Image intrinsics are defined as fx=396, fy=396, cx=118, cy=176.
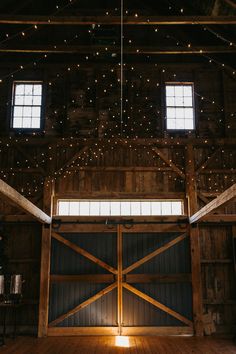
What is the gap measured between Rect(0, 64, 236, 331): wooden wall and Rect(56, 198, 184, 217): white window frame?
18cm

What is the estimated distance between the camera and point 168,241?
8.82m

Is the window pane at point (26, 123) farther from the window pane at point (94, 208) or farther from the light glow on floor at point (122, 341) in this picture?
the light glow on floor at point (122, 341)

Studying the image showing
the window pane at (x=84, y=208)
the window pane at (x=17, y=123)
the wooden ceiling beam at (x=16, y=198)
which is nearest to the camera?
the wooden ceiling beam at (x=16, y=198)

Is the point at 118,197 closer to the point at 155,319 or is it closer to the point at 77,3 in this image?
the point at 155,319

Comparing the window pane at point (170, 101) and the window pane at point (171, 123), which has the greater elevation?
the window pane at point (170, 101)

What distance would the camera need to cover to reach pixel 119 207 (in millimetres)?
9070

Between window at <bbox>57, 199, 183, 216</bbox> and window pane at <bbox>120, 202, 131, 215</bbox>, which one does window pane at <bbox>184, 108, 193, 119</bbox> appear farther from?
window pane at <bbox>120, 202, 131, 215</bbox>

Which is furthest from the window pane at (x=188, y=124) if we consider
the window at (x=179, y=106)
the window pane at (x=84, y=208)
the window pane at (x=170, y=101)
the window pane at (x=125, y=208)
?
the window pane at (x=84, y=208)

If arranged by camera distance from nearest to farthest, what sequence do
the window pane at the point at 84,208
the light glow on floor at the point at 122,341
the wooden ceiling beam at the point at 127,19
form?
the wooden ceiling beam at the point at 127,19, the light glow on floor at the point at 122,341, the window pane at the point at 84,208

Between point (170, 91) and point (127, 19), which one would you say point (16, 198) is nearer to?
point (127, 19)

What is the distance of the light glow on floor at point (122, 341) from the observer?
7.17 m

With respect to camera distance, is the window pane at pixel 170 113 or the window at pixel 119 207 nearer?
the window at pixel 119 207

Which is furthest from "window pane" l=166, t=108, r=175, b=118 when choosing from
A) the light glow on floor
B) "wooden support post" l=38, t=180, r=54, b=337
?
the light glow on floor

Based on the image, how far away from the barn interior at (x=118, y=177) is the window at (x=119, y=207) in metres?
0.02
